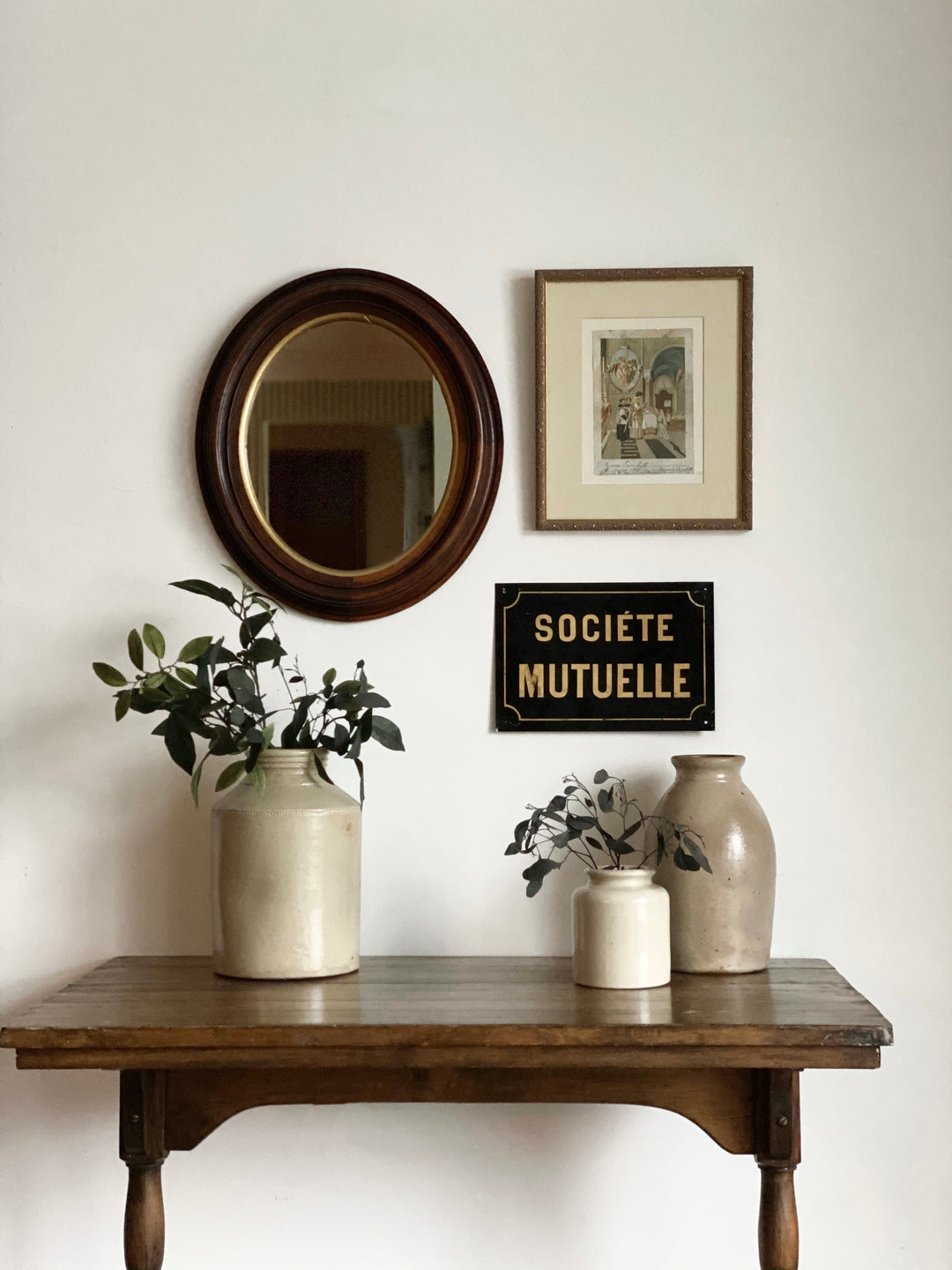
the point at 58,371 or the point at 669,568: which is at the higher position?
the point at 58,371

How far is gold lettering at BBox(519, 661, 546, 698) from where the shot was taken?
176cm

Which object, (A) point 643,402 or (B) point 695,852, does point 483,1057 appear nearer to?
(B) point 695,852

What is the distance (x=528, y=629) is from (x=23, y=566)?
76cm

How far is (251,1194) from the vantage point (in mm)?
1742

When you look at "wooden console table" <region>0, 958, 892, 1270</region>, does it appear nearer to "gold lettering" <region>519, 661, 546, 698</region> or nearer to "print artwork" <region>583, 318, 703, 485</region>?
"gold lettering" <region>519, 661, 546, 698</region>

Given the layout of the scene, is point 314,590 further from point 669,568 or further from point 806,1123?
point 806,1123

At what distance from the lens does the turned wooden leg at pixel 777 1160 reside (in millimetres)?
1403

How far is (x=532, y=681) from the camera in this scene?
1.76 meters

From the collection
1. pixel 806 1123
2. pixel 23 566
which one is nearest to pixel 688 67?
pixel 23 566

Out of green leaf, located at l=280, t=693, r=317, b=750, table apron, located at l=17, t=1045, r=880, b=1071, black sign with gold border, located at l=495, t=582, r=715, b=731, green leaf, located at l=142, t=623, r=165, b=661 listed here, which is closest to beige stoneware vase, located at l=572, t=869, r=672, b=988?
Answer: table apron, located at l=17, t=1045, r=880, b=1071

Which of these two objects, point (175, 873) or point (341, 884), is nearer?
point (341, 884)

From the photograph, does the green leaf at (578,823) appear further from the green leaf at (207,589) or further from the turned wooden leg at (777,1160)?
the green leaf at (207,589)

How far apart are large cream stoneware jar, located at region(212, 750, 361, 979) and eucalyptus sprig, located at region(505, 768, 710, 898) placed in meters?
0.24

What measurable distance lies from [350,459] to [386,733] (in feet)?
1.43
